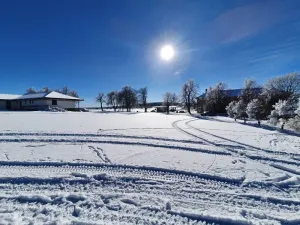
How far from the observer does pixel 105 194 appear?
156 inches

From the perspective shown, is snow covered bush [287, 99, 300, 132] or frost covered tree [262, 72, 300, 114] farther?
frost covered tree [262, 72, 300, 114]

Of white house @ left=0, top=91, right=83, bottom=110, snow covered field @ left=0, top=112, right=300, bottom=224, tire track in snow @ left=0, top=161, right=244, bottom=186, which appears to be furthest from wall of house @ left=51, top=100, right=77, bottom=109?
tire track in snow @ left=0, top=161, right=244, bottom=186

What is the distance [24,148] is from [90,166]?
382 centimetres

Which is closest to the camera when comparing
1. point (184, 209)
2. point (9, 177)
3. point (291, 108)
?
point (184, 209)

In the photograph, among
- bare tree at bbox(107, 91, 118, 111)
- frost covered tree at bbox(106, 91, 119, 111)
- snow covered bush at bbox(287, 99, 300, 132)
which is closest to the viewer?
snow covered bush at bbox(287, 99, 300, 132)

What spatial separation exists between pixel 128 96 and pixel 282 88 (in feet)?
148

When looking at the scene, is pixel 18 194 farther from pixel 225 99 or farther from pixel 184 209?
pixel 225 99

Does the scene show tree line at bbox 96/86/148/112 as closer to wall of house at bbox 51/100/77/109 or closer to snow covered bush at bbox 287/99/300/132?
wall of house at bbox 51/100/77/109

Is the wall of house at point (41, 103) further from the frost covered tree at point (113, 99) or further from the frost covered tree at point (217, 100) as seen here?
the frost covered tree at point (217, 100)

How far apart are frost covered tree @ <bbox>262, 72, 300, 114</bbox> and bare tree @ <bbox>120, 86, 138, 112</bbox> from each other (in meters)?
40.9

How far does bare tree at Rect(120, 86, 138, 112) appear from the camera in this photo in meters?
63.2

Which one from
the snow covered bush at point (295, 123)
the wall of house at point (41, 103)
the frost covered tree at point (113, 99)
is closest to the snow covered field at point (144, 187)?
the snow covered bush at point (295, 123)

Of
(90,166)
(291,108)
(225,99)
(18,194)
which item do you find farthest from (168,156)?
(225,99)

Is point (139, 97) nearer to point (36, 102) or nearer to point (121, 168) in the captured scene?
point (36, 102)
